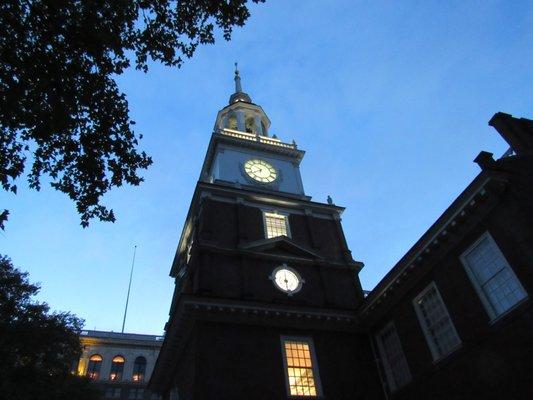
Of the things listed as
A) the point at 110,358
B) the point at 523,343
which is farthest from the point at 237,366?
the point at 110,358

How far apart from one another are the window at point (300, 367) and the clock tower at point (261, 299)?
4cm

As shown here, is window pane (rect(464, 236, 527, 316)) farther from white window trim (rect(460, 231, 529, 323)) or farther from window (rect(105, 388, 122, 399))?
window (rect(105, 388, 122, 399))

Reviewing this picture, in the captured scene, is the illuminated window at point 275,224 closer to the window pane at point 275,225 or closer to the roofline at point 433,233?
the window pane at point 275,225

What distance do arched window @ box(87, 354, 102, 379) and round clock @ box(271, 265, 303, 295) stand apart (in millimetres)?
38937

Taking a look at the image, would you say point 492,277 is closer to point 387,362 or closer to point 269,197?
point 387,362

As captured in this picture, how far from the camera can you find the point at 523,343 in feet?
44.7

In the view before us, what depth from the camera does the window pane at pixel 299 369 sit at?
19469mm

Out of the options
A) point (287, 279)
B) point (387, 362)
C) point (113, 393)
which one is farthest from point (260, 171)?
point (113, 393)

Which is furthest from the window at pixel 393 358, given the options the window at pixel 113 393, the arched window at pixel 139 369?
the window at pixel 113 393

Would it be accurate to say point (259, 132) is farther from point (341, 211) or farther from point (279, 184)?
point (341, 211)

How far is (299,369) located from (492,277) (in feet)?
29.2

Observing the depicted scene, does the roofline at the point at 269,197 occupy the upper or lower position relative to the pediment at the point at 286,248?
upper

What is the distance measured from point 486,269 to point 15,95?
14.7m

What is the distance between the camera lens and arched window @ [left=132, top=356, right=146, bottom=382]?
55.1 m
